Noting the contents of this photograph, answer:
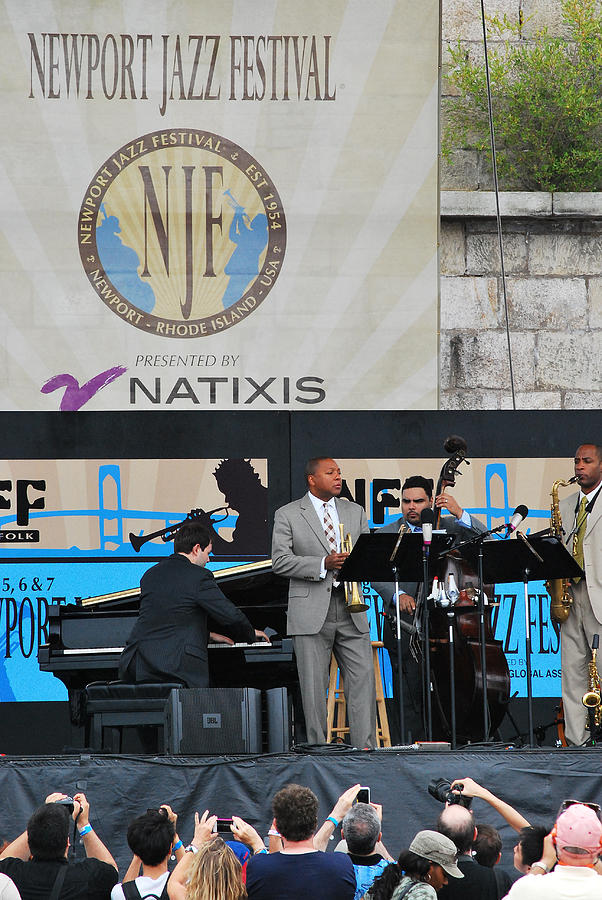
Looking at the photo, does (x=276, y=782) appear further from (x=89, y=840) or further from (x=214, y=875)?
(x=214, y=875)

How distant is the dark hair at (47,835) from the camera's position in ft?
15.2

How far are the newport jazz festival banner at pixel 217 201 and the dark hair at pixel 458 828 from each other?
591 centimetres

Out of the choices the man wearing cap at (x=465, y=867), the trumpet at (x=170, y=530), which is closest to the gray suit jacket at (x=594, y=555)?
the trumpet at (x=170, y=530)

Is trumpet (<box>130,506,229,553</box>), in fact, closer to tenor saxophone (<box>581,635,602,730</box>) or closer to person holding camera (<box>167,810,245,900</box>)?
tenor saxophone (<box>581,635,602,730</box>)

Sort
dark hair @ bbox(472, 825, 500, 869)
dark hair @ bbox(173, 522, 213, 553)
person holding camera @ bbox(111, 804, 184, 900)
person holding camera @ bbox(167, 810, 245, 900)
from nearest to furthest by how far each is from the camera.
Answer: person holding camera @ bbox(167, 810, 245, 900), person holding camera @ bbox(111, 804, 184, 900), dark hair @ bbox(472, 825, 500, 869), dark hair @ bbox(173, 522, 213, 553)

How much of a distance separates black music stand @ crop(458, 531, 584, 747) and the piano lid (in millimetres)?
1616

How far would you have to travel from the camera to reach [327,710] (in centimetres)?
816

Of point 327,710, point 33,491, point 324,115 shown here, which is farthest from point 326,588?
point 324,115

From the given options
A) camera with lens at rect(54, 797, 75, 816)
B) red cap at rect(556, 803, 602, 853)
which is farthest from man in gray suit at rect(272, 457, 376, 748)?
red cap at rect(556, 803, 602, 853)

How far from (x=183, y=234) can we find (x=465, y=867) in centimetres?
708

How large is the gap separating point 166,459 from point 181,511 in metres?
0.40

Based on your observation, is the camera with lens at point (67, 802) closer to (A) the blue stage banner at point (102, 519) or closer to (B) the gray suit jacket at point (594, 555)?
(B) the gray suit jacket at point (594, 555)

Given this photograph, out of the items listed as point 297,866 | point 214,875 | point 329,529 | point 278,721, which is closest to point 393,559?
point 278,721

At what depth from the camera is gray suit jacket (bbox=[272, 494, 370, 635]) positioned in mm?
7930
